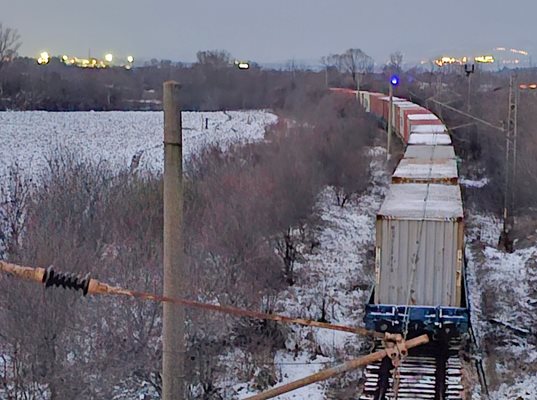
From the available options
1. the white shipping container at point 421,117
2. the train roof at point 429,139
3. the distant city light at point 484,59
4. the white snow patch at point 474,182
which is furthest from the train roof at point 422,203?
the distant city light at point 484,59

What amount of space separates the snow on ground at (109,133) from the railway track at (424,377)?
22633 mm

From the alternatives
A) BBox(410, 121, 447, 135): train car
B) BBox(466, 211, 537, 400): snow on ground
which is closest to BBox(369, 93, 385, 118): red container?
BBox(410, 121, 447, 135): train car

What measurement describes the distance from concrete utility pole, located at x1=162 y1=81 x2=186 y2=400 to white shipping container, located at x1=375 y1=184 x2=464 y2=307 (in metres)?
9.47

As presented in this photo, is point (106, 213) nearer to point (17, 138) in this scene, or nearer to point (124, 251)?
point (124, 251)

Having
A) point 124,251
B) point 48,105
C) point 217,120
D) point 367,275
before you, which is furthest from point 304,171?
point 48,105

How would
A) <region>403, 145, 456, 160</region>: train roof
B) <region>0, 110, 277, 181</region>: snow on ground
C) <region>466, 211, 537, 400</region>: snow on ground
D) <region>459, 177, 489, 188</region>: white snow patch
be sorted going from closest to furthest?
1. <region>466, 211, 537, 400</region>: snow on ground
2. <region>403, 145, 456, 160</region>: train roof
3. <region>459, 177, 489, 188</region>: white snow patch
4. <region>0, 110, 277, 181</region>: snow on ground

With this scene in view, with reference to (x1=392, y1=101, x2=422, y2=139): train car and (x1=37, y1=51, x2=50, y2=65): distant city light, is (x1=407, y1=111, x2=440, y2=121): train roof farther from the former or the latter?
(x1=37, y1=51, x2=50, y2=65): distant city light

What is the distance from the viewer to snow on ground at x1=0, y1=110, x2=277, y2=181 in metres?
41.0

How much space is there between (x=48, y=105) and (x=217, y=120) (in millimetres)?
18884

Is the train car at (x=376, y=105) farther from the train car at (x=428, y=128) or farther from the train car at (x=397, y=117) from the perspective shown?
the train car at (x=428, y=128)

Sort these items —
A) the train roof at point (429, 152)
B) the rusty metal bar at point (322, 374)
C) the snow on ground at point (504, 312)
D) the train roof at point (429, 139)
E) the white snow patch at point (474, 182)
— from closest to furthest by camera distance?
the rusty metal bar at point (322, 374), the snow on ground at point (504, 312), the train roof at point (429, 152), the train roof at point (429, 139), the white snow patch at point (474, 182)

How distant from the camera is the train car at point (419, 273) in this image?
13781 millimetres

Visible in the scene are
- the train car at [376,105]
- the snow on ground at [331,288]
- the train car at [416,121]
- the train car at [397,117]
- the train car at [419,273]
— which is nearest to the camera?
the train car at [419,273]

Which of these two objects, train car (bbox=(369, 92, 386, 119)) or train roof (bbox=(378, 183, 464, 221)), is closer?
train roof (bbox=(378, 183, 464, 221))
